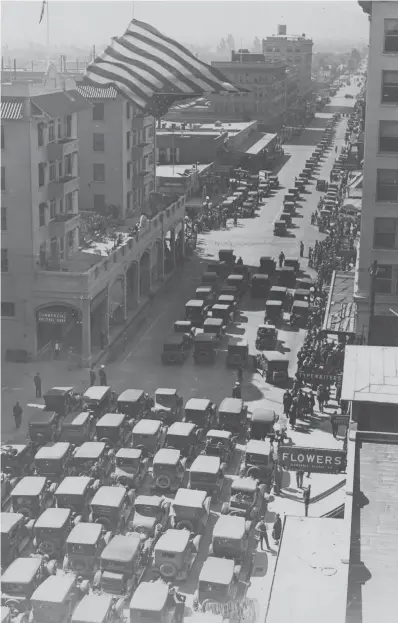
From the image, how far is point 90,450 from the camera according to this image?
130 ft

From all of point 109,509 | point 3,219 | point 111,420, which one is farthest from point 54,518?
point 3,219

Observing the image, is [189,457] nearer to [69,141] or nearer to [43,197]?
[43,197]

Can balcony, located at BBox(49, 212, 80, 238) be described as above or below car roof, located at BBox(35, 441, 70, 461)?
above

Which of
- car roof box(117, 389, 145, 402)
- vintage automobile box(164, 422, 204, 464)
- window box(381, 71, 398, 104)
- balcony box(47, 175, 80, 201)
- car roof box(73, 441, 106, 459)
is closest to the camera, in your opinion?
car roof box(73, 441, 106, 459)

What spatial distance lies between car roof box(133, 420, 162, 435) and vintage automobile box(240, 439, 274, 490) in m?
4.54

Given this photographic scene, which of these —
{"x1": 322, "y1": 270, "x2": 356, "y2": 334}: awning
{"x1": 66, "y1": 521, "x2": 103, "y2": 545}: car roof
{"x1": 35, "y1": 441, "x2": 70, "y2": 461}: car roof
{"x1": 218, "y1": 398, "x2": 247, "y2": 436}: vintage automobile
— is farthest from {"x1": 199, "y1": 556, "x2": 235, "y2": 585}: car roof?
{"x1": 322, "y1": 270, "x2": 356, "y2": 334}: awning

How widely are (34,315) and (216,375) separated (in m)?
11.3

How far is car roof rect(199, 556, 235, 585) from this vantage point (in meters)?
29.7

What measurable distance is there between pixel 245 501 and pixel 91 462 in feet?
23.1

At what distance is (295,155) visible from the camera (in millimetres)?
172875

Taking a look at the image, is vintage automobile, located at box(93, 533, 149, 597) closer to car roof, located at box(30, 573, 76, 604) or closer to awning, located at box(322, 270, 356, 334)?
car roof, located at box(30, 573, 76, 604)

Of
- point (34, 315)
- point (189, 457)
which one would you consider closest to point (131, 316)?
point (34, 315)

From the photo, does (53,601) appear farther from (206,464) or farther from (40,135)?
(40,135)

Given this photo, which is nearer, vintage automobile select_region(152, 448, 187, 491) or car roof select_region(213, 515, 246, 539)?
car roof select_region(213, 515, 246, 539)
